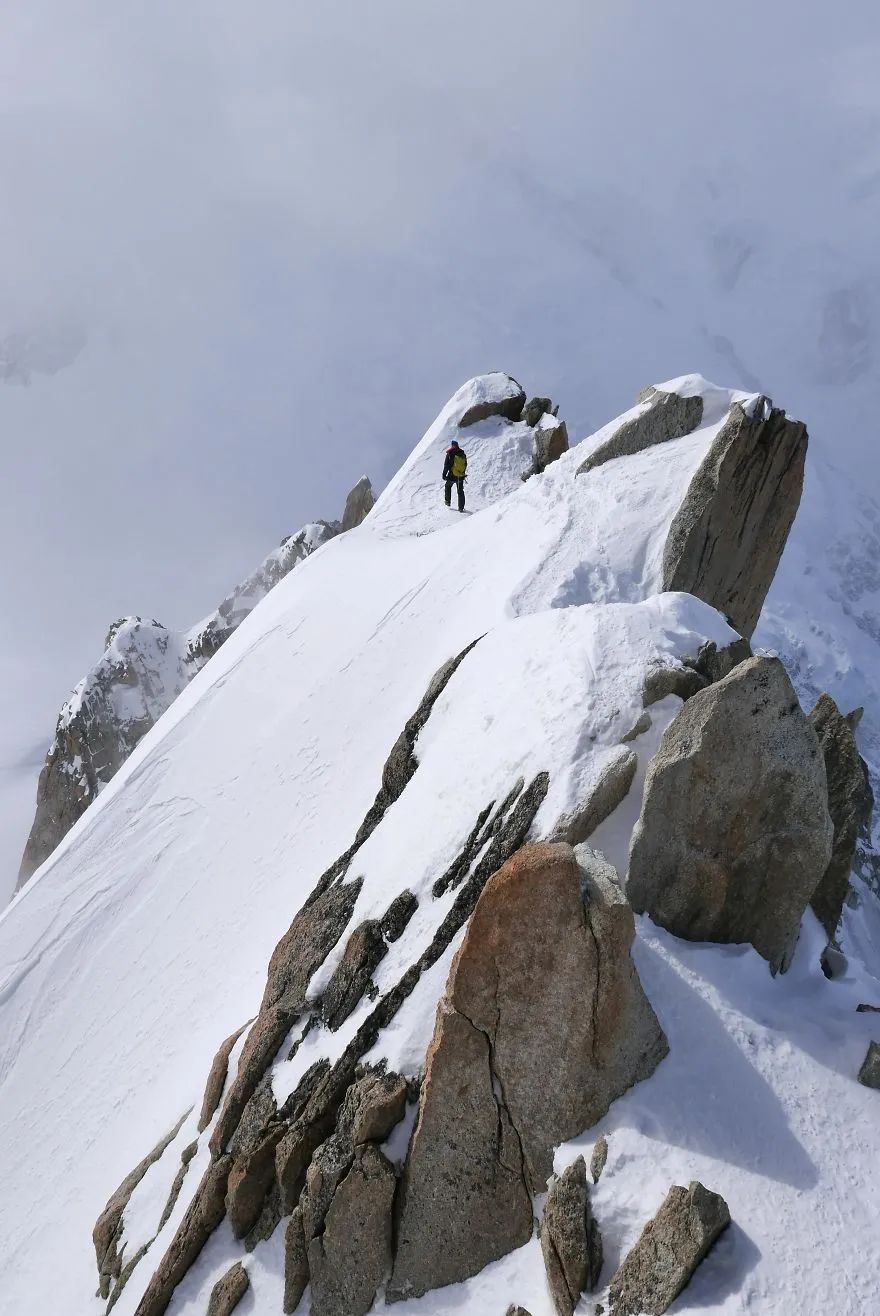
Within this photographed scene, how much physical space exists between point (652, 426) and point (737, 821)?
15.9m

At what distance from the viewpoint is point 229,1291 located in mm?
9969

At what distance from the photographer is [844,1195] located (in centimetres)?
795

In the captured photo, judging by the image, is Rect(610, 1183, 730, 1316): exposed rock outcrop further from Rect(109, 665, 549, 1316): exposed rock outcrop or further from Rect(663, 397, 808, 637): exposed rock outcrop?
Rect(663, 397, 808, 637): exposed rock outcrop

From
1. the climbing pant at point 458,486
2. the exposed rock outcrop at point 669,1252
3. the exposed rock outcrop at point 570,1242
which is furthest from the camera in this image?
the climbing pant at point 458,486

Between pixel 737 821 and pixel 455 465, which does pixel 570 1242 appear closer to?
pixel 737 821

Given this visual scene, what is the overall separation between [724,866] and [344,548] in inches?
1061

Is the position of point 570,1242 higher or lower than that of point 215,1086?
lower

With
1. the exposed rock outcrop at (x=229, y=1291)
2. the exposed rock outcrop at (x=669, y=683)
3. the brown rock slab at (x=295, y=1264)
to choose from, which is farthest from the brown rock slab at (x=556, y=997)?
the exposed rock outcrop at (x=229, y=1291)

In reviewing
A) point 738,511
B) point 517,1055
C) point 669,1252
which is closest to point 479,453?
point 738,511

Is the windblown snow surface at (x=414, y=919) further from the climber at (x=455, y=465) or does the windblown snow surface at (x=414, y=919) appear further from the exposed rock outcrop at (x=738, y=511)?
the climber at (x=455, y=465)

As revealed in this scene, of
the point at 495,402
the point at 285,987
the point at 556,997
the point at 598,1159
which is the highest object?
the point at 495,402

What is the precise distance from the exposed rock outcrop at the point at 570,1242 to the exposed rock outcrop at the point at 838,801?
6025 mm

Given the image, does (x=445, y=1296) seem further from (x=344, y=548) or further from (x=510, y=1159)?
(x=344, y=548)

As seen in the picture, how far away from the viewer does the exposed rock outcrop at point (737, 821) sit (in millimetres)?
10227
